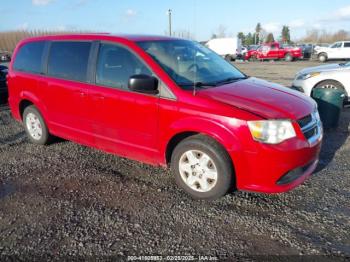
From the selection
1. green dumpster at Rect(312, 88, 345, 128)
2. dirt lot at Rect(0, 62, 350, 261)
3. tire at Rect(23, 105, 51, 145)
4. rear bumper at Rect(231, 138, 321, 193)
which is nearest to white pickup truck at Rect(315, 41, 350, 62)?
green dumpster at Rect(312, 88, 345, 128)

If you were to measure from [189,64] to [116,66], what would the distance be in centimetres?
94

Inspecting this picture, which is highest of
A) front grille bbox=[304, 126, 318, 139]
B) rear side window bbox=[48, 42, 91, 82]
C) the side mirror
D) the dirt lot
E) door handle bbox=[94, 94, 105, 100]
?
rear side window bbox=[48, 42, 91, 82]

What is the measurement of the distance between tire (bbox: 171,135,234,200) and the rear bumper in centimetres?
13

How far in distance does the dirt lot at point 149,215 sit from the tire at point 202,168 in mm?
147

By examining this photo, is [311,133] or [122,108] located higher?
[122,108]

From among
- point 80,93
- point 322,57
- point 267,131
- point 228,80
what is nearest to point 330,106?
point 228,80

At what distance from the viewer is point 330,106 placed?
21.0ft

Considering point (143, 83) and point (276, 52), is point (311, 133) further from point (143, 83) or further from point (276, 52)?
point (276, 52)

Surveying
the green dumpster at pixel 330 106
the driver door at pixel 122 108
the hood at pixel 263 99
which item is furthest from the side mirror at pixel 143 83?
the green dumpster at pixel 330 106

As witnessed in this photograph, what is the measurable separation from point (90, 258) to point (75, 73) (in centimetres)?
278

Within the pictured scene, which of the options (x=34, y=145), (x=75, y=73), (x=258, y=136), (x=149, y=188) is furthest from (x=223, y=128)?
(x=34, y=145)

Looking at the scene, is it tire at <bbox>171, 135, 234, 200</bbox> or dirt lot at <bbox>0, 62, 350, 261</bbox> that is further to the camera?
tire at <bbox>171, 135, 234, 200</bbox>

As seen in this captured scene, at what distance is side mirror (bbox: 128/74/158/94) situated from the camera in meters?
3.75

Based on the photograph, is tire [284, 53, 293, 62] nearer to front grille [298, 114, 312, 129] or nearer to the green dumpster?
the green dumpster
